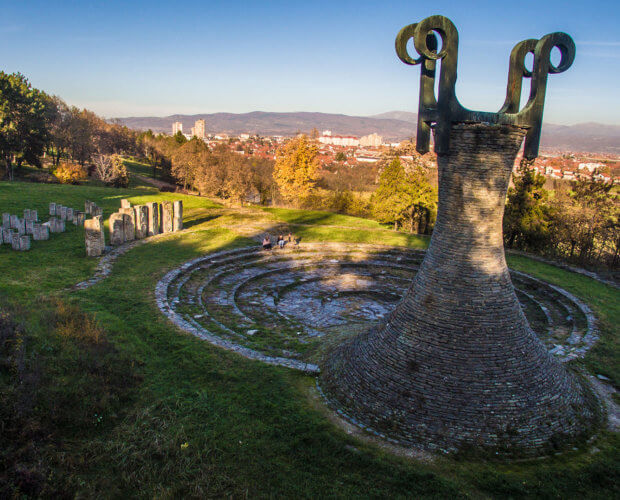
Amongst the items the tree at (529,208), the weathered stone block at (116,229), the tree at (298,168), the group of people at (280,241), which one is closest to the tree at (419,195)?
the tree at (529,208)

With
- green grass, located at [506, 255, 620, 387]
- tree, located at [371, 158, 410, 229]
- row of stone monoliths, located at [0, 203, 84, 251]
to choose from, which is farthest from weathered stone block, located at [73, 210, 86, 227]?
green grass, located at [506, 255, 620, 387]

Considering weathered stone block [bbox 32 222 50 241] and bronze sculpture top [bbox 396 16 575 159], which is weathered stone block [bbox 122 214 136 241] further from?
bronze sculpture top [bbox 396 16 575 159]

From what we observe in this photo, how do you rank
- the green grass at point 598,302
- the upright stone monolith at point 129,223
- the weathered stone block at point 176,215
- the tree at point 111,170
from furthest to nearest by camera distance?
the tree at point 111,170, the weathered stone block at point 176,215, the upright stone monolith at point 129,223, the green grass at point 598,302

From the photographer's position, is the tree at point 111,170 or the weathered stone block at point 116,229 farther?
the tree at point 111,170

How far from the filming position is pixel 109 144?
2400 inches

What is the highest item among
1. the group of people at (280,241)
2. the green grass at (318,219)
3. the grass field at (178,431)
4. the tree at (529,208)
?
the tree at (529,208)

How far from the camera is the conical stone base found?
23.3 ft

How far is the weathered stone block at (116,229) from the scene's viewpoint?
63.8 feet

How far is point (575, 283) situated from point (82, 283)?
18.9 meters

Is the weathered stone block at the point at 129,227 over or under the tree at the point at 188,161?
under

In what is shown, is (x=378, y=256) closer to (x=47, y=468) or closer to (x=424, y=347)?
(x=424, y=347)

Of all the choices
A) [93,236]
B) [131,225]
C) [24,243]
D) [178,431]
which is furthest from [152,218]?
[178,431]

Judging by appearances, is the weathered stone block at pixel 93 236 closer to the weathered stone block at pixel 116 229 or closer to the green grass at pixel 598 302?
the weathered stone block at pixel 116 229

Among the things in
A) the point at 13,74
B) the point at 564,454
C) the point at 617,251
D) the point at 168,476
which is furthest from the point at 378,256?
the point at 13,74
